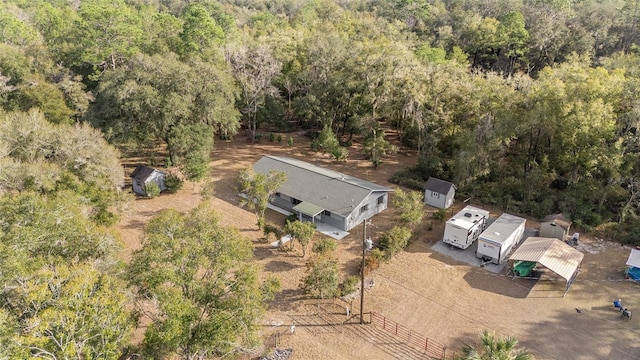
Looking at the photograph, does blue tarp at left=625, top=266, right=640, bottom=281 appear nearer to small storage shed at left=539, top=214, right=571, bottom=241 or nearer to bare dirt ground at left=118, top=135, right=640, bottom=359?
bare dirt ground at left=118, top=135, right=640, bottom=359

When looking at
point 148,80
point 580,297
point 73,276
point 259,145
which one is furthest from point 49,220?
point 259,145

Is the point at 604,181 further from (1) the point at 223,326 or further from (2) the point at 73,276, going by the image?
(2) the point at 73,276

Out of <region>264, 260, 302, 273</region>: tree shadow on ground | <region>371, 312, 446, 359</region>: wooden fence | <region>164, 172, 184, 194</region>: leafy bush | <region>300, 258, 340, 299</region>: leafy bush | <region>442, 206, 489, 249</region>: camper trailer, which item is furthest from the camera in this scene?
<region>164, 172, 184, 194</region>: leafy bush

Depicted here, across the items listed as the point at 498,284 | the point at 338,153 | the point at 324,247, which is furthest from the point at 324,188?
the point at 498,284

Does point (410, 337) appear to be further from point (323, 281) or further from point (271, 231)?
point (271, 231)

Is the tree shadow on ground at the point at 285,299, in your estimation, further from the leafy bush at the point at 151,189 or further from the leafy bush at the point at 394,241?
the leafy bush at the point at 151,189

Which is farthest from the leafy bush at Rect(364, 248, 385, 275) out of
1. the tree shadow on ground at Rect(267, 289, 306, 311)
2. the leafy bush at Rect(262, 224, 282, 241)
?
the leafy bush at Rect(262, 224, 282, 241)
